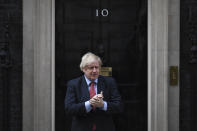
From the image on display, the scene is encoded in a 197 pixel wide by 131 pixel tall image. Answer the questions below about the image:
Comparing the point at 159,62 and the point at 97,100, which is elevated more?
the point at 159,62

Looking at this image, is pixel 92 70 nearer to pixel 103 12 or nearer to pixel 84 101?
pixel 84 101

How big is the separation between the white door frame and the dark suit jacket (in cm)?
205

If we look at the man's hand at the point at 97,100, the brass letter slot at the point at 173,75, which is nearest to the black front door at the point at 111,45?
the brass letter slot at the point at 173,75

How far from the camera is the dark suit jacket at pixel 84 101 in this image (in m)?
3.72

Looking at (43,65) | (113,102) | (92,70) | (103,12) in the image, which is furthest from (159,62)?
(92,70)

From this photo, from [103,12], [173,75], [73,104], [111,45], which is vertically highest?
[103,12]

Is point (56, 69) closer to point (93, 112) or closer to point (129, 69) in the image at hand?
point (129, 69)

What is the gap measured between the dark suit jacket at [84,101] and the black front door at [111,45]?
223 cm

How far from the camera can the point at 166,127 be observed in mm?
5816

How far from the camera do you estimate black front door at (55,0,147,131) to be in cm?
605

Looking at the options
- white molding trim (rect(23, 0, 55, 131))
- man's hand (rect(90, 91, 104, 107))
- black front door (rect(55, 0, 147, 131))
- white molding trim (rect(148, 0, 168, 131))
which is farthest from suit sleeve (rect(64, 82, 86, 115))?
white molding trim (rect(148, 0, 168, 131))

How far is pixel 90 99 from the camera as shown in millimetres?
3633

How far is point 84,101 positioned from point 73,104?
0.13 meters

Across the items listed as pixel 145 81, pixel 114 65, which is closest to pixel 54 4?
pixel 114 65
